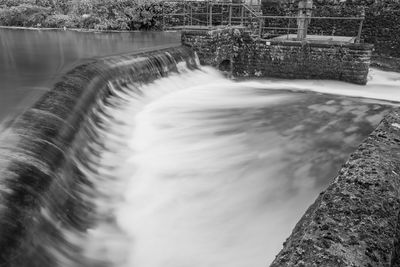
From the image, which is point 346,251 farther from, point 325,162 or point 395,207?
point 325,162

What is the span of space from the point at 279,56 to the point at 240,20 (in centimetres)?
523

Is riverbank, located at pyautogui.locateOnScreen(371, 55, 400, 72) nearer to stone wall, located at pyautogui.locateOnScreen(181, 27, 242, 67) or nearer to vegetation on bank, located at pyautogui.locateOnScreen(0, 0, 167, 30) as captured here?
stone wall, located at pyautogui.locateOnScreen(181, 27, 242, 67)

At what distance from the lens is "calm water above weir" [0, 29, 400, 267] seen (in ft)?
12.0

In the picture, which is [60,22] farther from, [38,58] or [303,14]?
[303,14]

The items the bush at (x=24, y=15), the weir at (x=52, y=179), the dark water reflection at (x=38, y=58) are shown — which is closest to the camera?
the weir at (x=52, y=179)

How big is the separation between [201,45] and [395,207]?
9.78 metres

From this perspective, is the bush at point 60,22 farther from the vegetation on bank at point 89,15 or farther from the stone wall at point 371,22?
the stone wall at point 371,22

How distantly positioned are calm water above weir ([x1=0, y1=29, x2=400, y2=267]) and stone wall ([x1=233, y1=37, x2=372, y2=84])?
257 centimetres

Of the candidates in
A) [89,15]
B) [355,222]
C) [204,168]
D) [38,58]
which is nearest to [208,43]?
[38,58]

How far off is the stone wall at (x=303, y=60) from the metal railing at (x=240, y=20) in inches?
23.5

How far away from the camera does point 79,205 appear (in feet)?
12.5

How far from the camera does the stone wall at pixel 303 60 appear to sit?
11.3 metres

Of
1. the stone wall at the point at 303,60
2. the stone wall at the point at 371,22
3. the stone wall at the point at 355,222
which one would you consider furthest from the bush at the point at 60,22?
the stone wall at the point at 355,222

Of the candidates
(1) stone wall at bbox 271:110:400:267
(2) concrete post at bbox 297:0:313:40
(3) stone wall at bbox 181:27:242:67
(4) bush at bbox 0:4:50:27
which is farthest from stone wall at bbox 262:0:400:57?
(4) bush at bbox 0:4:50:27
